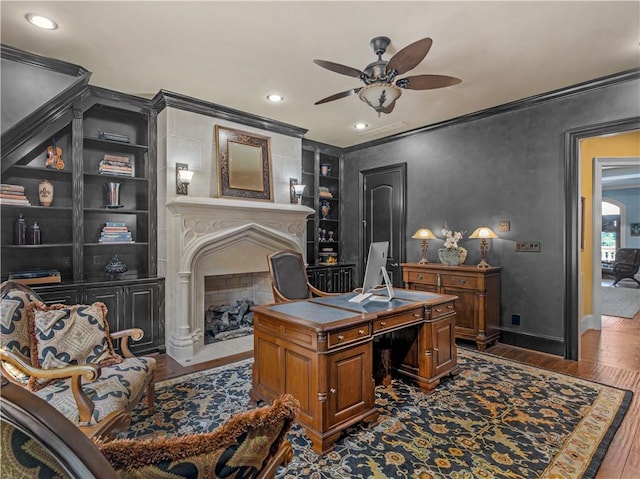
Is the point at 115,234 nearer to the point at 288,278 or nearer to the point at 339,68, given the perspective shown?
the point at 288,278

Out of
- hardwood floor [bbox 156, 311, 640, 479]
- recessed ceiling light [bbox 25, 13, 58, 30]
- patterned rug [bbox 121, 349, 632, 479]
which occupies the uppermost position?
recessed ceiling light [bbox 25, 13, 58, 30]

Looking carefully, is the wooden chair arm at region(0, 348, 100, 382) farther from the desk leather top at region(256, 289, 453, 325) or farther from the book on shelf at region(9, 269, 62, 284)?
the book on shelf at region(9, 269, 62, 284)

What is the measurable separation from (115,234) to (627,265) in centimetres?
1125

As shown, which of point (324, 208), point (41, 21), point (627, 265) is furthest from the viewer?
point (627, 265)

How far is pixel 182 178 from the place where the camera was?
12.3ft

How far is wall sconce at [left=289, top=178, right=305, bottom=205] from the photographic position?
483cm

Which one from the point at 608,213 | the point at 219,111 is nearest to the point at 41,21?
the point at 219,111

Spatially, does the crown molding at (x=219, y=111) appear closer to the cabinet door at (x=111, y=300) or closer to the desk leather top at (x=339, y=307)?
the cabinet door at (x=111, y=300)

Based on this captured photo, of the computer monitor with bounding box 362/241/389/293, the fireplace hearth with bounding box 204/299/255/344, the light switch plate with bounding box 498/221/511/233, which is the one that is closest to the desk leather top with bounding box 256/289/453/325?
the computer monitor with bounding box 362/241/389/293

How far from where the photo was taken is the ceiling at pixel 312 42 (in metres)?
2.33

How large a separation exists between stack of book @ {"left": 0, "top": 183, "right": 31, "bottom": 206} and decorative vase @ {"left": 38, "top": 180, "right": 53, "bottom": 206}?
0.50 ft

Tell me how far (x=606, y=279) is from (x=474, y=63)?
32.4ft

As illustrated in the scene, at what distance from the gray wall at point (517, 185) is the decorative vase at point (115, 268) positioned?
12.5 ft

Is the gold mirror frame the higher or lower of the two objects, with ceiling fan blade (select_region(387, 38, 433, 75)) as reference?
lower
